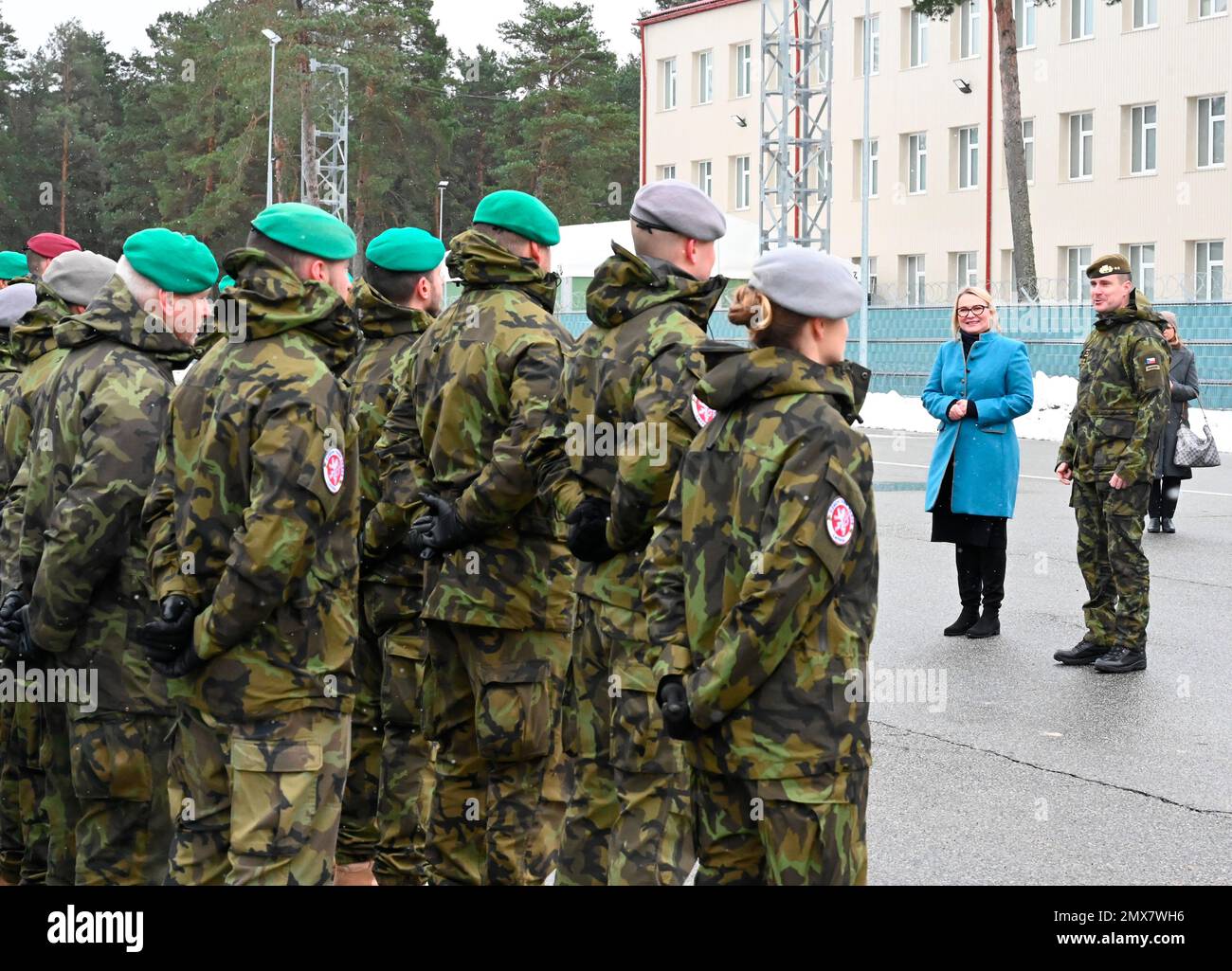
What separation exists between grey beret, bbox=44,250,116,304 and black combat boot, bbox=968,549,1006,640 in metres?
5.79

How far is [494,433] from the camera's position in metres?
5.48

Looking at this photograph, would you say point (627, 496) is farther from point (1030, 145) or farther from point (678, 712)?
point (1030, 145)

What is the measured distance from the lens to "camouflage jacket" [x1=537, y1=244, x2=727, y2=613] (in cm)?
473

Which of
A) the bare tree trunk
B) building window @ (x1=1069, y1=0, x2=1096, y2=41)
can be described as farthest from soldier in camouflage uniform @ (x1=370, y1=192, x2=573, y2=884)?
building window @ (x1=1069, y1=0, x2=1096, y2=41)

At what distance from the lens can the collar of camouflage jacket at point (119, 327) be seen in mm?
4949

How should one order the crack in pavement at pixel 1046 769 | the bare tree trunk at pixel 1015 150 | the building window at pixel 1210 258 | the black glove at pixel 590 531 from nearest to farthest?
the black glove at pixel 590 531 < the crack in pavement at pixel 1046 769 < the bare tree trunk at pixel 1015 150 < the building window at pixel 1210 258

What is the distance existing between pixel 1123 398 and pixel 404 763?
16.7 ft

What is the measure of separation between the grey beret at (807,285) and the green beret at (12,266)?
23.9ft

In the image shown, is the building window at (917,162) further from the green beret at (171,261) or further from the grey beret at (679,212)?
the green beret at (171,261)

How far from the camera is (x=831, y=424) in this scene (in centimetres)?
376

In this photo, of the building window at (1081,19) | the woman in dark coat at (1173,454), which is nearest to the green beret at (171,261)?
the woman in dark coat at (1173,454)
